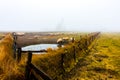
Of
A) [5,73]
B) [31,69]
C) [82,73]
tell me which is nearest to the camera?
[5,73]

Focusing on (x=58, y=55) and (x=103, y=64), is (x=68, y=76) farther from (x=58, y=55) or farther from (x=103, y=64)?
(x=103, y=64)

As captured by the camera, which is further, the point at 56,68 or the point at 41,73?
the point at 56,68

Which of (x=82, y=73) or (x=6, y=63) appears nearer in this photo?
(x=6, y=63)

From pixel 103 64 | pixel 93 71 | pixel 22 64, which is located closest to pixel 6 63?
pixel 22 64

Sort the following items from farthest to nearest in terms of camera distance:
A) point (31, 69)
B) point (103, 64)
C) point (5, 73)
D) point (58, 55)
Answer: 1. point (103, 64)
2. point (58, 55)
3. point (31, 69)
4. point (5, 73)

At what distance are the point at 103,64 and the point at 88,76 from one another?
238 inches

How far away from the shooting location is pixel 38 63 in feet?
45.1

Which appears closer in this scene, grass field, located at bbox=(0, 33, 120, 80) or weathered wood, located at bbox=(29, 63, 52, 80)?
weathered wood, located at bbox=(29, 63, 52, 80)

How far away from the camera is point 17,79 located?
36.3ft

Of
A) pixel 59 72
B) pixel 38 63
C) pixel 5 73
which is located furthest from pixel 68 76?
pixel 5 73

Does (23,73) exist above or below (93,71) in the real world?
above

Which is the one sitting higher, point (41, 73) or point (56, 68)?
point (41, 73)

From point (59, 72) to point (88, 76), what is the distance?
7.76ft

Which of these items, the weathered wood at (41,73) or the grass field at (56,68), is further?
the grass field at (56,68)
